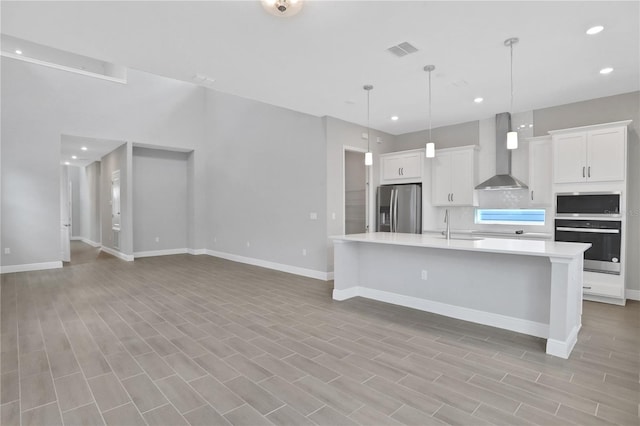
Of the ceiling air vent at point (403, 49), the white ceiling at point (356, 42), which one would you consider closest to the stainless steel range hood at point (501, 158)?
the white ceiling at point (356, 42)

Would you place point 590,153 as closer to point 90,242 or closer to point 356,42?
point 356,42

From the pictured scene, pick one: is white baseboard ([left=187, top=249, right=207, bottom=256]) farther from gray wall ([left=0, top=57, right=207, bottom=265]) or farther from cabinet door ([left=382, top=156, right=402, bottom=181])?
cabinet door ([left=382, top=156, right=402, bottom=181])

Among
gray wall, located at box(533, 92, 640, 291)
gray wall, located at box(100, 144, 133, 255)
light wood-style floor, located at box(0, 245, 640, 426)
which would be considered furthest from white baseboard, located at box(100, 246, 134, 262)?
gray wall, located at box(533, 92, 640, 291)

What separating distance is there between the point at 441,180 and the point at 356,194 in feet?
5.59

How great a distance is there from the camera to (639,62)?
361cm

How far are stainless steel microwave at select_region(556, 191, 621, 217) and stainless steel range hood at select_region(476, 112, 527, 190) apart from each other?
2.08 feet

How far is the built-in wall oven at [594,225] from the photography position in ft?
14.4

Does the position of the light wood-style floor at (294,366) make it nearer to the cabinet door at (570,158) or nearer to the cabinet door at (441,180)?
the cabinet door at (570,158)

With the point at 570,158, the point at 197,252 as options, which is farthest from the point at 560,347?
the point at 197,252

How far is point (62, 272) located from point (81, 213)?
7269mm

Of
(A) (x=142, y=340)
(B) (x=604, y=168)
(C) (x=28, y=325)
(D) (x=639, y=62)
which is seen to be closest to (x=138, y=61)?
(A) (x=142, y=340)

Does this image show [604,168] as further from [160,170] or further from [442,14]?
[160,170]

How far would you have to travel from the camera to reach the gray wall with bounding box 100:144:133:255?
25.7 ft

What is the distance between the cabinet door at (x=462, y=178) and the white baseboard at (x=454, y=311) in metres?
2.58
